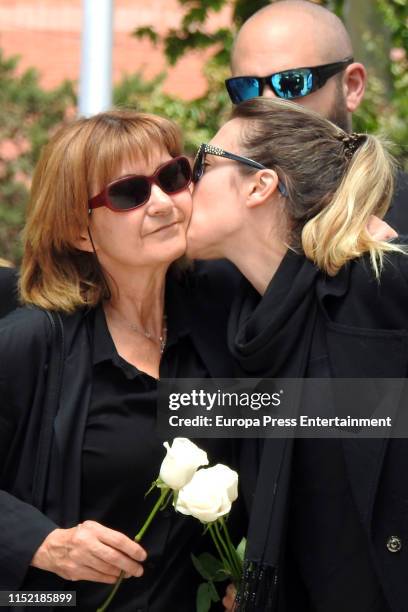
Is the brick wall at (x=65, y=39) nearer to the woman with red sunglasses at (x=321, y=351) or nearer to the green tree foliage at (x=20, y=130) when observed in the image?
the green tree foliage at (x=20, y=130)

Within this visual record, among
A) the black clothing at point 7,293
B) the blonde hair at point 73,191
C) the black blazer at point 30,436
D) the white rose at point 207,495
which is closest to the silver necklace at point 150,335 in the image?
the blonde hair at point 73,191

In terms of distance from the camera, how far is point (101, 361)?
2.80 m

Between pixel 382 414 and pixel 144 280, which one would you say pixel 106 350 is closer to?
pixel 144 280

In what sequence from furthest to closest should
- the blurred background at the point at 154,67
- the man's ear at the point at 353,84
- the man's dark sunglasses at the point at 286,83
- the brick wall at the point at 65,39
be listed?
1. the brick wall at the point at 65,39
2. the blurred background at the point at 154,67
3. the man's ear at the point at 353,84
4. the man's dark sunglasses at the point at 286,83

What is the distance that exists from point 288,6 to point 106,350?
5.96ft

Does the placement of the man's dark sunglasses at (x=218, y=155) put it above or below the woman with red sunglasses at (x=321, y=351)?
above

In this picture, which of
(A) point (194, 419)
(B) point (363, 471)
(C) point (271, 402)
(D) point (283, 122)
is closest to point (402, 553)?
(B) point (363, 471)

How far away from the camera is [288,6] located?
396cm

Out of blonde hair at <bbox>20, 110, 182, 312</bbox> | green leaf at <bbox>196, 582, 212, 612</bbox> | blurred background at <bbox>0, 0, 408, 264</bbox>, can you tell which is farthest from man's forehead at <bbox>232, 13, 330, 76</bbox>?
green leaf at <bbox>196, 582, 212, 612</bbox>

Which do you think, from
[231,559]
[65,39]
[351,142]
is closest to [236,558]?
[231,559]

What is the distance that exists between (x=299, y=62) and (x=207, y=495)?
182 centimetres

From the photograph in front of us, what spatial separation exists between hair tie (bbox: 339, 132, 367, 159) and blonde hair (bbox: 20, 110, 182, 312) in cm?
49

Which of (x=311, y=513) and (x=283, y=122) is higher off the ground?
(x=283, y=122)

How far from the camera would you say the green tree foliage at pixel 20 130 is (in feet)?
29.3
